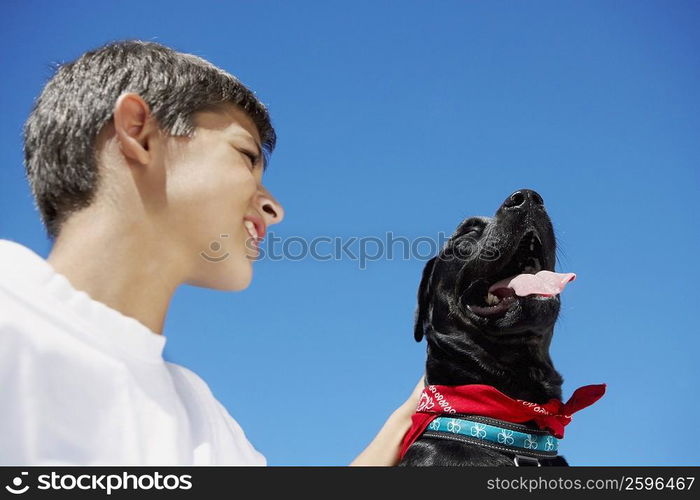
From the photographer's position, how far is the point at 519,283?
3.07 m

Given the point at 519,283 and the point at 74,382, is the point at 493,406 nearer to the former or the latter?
the point at 519,283

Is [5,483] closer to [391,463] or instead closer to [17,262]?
[17,262]

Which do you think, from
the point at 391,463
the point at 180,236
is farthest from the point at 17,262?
the point at 391,463

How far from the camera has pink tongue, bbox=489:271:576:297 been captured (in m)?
2.97

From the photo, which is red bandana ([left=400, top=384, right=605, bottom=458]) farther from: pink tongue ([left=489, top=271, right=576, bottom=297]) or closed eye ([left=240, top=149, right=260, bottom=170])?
closed eye ([left=240, top=149, right=260, bottom=170])

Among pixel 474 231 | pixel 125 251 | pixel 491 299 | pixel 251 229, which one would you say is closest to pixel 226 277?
pixel 251 229

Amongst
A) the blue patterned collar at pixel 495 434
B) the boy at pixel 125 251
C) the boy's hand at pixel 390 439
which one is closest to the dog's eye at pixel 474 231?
the boy's hand at pixel 390 439

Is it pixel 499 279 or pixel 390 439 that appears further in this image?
pixel 499 279

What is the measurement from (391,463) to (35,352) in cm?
184

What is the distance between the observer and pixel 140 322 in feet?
5.02

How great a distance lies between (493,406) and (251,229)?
146 centimetres

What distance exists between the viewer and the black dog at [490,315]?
2945 millimetres

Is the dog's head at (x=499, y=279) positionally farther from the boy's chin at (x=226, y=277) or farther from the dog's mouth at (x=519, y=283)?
the boy's chin at (x=226, y=277)

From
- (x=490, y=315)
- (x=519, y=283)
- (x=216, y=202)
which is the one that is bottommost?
(x=216, y=202)
